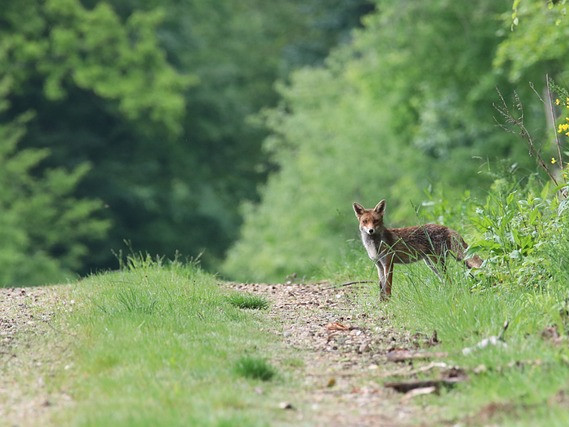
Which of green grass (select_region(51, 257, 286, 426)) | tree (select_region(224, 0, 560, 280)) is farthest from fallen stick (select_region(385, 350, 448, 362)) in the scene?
tree (select_region(224, 0, 560, 280))

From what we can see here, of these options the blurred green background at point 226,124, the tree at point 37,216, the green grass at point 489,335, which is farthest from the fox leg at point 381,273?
the tree at point 37,216

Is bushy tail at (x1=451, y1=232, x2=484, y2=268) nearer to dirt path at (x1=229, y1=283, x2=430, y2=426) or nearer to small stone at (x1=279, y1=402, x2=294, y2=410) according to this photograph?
dirt path at (x1=229, y1=283, x2=430, y2=426)

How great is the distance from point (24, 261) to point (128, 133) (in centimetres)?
1096

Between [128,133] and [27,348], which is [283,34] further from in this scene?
[27,348]

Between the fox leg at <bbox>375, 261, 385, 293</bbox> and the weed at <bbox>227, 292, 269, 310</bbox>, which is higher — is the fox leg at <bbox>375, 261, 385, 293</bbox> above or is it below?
above

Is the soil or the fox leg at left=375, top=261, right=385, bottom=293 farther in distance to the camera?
the fox leg at left=375, top=261, right=385, bottom=293

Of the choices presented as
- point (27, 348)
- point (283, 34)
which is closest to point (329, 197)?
point (283, 34)

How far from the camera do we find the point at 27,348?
829 centimetres

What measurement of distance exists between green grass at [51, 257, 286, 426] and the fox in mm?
1524

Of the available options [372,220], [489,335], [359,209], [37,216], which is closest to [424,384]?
[489,335]

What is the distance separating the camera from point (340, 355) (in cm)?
797

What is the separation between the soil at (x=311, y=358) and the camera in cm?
622

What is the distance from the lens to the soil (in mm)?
6219

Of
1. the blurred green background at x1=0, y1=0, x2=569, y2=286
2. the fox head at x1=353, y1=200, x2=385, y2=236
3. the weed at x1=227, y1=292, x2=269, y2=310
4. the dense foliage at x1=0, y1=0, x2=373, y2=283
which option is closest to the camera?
the weed at x1=227, y1=292, x2=269, y2=310
